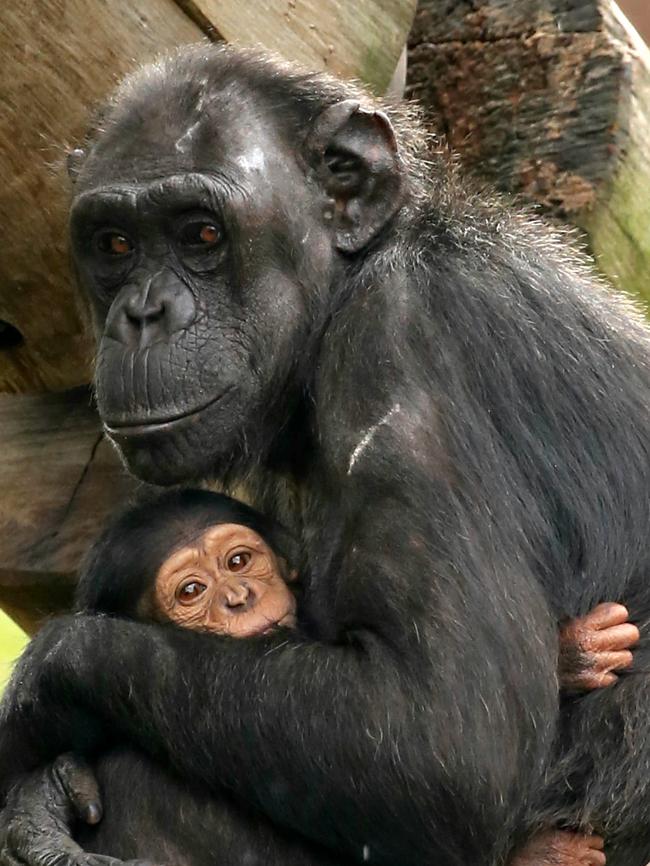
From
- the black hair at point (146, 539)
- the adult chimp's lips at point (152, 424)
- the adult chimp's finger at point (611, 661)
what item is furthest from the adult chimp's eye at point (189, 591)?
the adult chimp's finger at point (611, 661)

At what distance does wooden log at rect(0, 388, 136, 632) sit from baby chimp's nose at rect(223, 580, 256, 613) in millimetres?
1083

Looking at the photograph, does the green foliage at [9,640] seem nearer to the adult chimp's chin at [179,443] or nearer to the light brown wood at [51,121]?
the light brown wood at [51,121]

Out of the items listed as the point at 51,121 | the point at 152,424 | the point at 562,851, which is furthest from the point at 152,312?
the point at 562,851

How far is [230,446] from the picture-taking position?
22.1 ft

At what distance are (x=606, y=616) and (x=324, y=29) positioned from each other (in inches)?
91.9

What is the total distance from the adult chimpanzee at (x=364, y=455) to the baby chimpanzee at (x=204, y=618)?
89 mm

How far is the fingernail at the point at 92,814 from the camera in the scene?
6434 millimetres

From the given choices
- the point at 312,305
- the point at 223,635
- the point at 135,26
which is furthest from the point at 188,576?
the point at 135,26

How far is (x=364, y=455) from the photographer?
6.27 metres

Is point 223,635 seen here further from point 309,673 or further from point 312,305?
point 312,305

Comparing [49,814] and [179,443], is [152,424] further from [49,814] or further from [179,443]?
[49,814]

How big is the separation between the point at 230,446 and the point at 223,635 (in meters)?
0.64

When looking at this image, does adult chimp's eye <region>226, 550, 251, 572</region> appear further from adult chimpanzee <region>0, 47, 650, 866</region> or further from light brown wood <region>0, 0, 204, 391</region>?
light brown wood <region>0, 0, 204, 391</region>

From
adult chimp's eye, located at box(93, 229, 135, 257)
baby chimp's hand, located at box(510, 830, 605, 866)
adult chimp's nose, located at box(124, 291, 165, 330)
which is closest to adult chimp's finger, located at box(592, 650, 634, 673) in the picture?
baby chimp's hand, located at box(510, 830, 605, 866)
